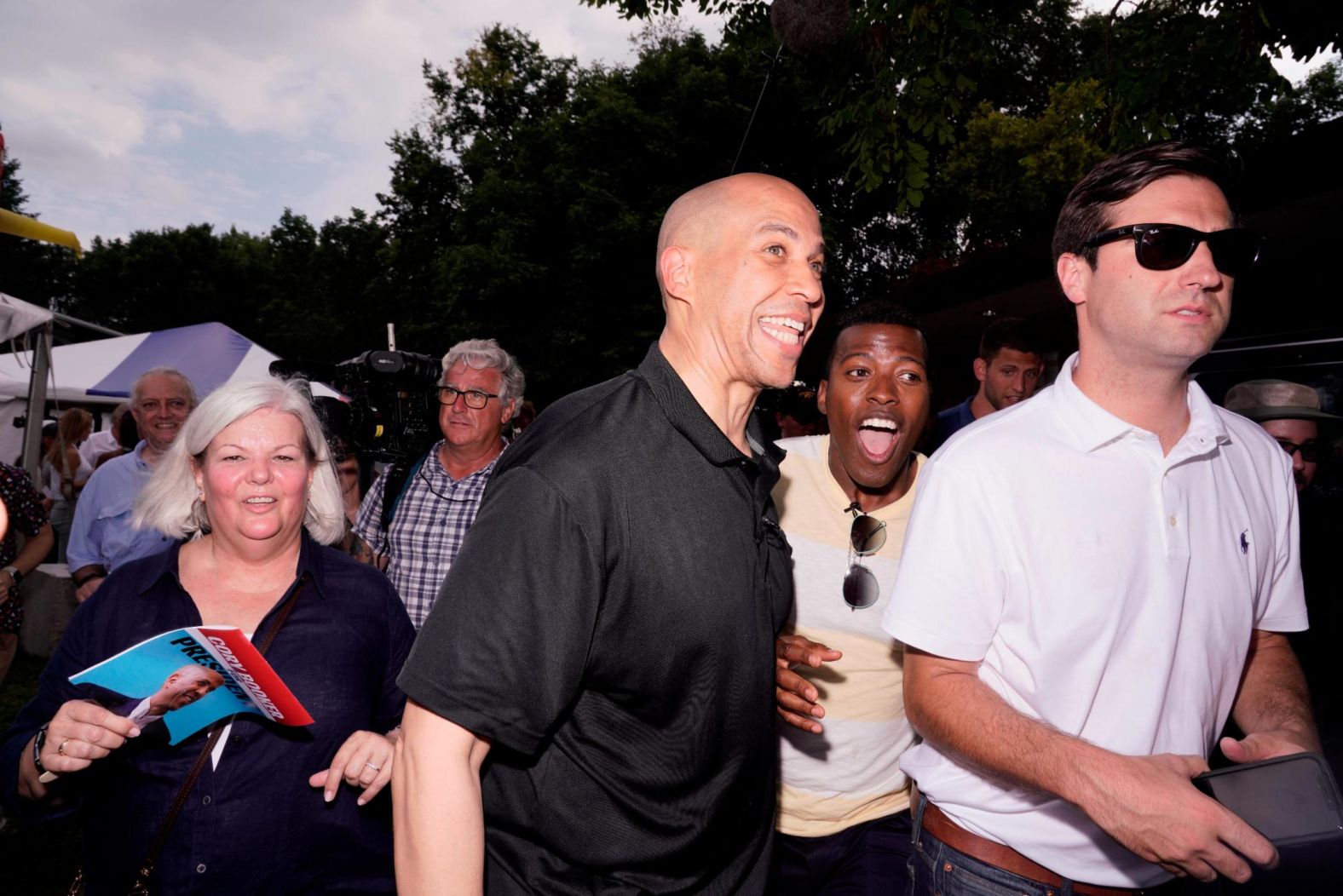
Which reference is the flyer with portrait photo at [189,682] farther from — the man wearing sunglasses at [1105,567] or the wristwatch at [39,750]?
the man wearing sunglasses at [1105,567]

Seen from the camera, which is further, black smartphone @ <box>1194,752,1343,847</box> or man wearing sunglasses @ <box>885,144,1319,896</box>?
man wearing sunglasses @ <box>885,144,1319,896</box>

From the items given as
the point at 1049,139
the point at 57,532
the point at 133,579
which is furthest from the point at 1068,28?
the point at 133,579

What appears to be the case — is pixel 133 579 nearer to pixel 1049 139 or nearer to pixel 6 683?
pixel 6 683

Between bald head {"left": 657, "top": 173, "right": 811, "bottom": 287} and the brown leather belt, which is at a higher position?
bald head {"left": 657, "top": 173, "right": 811, "bottom": 287}

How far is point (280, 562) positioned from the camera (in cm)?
257

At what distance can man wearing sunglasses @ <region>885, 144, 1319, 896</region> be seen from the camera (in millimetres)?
1764

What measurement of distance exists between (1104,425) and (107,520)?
5262 mm

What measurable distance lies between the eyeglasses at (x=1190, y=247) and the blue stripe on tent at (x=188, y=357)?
13.7m

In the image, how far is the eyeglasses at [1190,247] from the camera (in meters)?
1.81

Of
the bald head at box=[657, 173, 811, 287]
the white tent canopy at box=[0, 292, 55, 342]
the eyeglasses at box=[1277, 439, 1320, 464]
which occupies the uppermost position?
the white tent canopy at box=[0, 292, 55, 342]

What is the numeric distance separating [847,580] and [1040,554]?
1012 mm

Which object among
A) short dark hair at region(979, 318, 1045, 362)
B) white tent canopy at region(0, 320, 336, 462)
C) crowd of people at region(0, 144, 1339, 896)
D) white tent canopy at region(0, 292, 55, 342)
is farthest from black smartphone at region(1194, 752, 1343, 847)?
white tent canopy at region(0, 320, 336, 462)

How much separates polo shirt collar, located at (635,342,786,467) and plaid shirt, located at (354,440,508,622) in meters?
2.91

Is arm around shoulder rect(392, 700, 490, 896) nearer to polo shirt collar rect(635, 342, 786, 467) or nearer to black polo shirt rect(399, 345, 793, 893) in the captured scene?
black polo shirt rect(399, 345, 793, 893)
